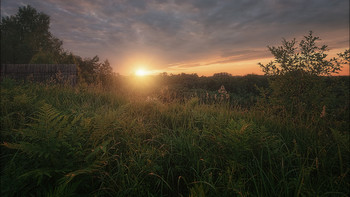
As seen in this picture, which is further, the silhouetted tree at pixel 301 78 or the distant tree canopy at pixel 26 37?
the distant tree canopy at pixel 26 37

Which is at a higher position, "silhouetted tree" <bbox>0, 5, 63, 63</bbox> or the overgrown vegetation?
"silhouetted tree" <bbox>0, 5, 63, 63</bbox>

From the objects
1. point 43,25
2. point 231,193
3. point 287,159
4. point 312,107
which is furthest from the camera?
point 43,25

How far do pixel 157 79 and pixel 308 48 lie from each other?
45.2 ft

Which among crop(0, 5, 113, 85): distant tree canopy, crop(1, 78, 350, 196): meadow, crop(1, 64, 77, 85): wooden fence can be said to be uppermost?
crop(0, 5, 113, 85): distant tree canopy

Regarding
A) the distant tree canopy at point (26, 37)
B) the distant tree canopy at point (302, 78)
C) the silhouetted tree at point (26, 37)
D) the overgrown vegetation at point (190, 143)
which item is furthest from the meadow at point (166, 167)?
the silhouetted tree at point (26, 37)

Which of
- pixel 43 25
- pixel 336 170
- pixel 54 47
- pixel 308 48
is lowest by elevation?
pixel 336 170

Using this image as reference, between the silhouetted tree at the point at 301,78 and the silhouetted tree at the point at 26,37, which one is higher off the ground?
the silhouetted tree at the point at 26,37

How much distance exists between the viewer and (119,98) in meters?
6.05

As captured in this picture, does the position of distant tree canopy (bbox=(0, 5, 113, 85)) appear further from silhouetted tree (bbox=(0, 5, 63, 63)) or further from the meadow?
the meadow

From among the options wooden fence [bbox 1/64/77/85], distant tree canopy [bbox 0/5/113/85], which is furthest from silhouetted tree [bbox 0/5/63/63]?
wooden fence [bbox 1/64/77/85]

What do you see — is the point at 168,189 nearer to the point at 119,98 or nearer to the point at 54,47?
the point at 119,98

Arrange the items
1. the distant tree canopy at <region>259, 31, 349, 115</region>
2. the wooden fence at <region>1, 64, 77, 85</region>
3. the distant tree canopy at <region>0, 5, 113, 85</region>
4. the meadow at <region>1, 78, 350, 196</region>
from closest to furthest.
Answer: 1. the meadow at <region>1, 78, 350, 196</region>
2. the distant tree canopy at <region>259, 31, 349, 115</region>
3. the wooden fence at <region>1, 64, 77, 85</region>
4. the distant tree canopy at <region>0, 5, 113, 85</region>

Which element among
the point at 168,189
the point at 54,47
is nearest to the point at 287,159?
the point at 168,189

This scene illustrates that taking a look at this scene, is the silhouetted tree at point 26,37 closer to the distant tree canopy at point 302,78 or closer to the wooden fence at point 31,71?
the wooden fence at point 31,71
